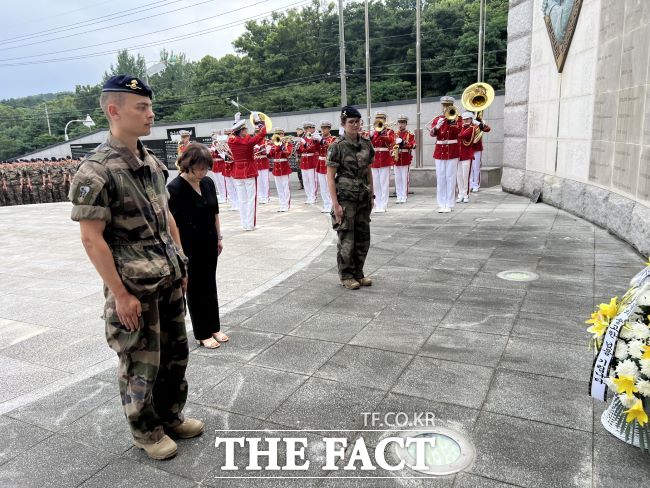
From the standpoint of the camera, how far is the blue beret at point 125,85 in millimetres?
2516

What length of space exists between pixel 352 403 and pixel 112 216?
190 centimetres

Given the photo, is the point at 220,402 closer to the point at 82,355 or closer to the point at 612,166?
the point at 82,355

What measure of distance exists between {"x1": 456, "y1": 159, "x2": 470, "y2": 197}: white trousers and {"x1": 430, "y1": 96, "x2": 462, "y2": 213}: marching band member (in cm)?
115

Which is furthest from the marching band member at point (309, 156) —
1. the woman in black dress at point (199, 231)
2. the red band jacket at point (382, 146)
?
the woman in black dress at point (199, 231)

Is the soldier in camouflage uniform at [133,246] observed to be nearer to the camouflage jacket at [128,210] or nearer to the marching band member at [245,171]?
the camouflage jacket at [128,210]

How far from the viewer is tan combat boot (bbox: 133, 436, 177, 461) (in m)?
2.78

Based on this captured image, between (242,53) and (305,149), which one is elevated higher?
(242,53)

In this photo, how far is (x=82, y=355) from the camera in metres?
4.37

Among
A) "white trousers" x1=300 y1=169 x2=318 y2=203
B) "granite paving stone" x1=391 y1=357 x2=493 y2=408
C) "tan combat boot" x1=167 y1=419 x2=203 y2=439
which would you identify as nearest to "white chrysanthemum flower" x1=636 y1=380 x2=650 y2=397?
"granite paving stone" x1=391 y1=357 x2=493 y2=408

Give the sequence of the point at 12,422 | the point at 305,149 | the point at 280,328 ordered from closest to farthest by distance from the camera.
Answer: the point at 12,422 < the point at 280,328 < the point at 305,149

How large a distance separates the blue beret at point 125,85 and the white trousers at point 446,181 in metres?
9.09

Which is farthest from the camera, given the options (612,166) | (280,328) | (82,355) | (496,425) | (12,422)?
(612,166)

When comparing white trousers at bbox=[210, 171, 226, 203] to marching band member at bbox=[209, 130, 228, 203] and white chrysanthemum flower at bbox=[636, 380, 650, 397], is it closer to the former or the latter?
marching band member at bbox=[209, 130, 228, 203]

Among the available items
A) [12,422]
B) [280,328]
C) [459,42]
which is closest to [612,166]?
[280,328]
